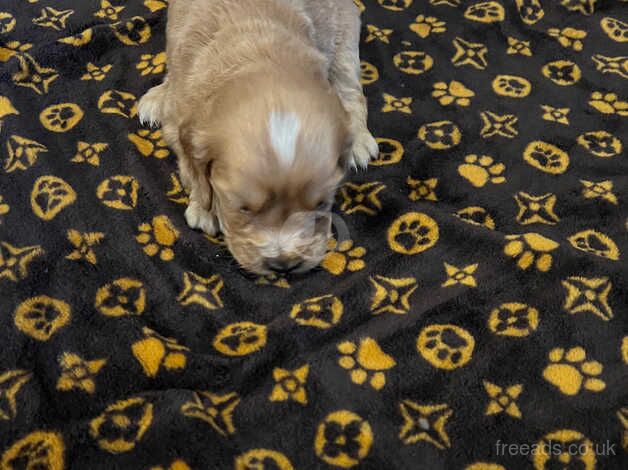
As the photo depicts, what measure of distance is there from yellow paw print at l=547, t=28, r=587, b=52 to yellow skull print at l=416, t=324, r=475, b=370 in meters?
2.43

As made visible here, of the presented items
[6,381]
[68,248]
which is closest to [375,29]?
[68,248]

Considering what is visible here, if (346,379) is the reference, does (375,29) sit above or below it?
above

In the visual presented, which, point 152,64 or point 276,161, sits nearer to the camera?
point 276,161

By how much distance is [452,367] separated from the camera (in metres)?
2.48

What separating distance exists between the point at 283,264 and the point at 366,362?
55 centimetres

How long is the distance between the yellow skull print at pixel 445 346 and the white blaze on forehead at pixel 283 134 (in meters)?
0.94

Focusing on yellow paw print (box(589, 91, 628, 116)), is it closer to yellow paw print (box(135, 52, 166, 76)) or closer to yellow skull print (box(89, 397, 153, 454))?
yellow paw print (box(135, 52, 166, 76))

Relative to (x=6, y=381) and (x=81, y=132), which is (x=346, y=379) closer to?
(x=6, y=381)

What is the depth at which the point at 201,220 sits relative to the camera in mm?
2969

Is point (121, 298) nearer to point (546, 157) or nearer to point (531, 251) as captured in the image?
point (531, 251)

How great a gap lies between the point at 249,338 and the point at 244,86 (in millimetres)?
1021

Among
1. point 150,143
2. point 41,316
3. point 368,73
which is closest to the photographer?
point 41,316

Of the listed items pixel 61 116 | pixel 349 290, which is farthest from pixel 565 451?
pixel 61 116

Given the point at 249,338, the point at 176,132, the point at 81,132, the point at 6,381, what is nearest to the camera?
the point at 6,381
